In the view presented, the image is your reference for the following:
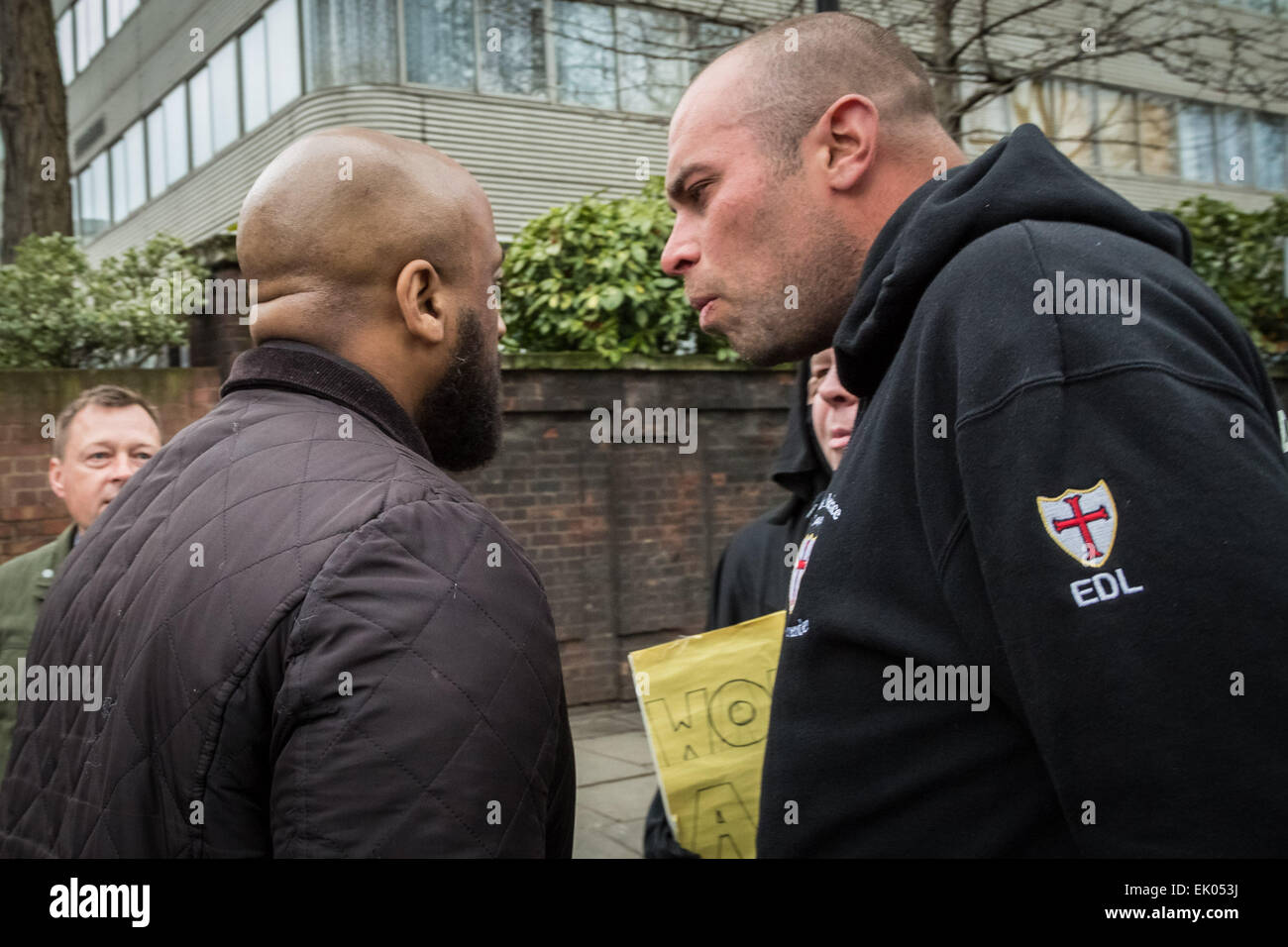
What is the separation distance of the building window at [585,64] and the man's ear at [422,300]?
49.3 ft

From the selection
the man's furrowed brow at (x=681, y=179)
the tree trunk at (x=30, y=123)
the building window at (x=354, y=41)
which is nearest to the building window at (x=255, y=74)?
the building window at (x=354, y=41)

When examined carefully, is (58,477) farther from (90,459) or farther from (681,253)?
(681,253)

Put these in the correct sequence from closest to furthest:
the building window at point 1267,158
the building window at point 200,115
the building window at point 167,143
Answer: the building window at point 200,115, the building window at point 167,143, the building window at point 1267,158

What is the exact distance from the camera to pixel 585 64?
16.2 metres

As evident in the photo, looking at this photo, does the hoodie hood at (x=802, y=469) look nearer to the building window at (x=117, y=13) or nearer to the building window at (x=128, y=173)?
the building window at (x=128, y=173)

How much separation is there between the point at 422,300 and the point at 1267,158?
1003 inches

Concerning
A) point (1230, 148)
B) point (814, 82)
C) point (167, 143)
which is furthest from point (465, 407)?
point (1230, 148)

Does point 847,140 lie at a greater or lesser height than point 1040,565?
greater

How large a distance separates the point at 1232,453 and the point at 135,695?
1347 mm

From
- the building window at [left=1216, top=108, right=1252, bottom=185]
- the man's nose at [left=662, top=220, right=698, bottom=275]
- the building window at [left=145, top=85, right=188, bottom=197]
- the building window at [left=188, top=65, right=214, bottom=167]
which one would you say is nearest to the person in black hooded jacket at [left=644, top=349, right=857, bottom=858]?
the man's nose at [left=662, top=220, right=698, bottom=275]

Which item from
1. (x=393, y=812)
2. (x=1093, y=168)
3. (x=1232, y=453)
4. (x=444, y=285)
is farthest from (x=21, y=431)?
(x=1093, y=168)

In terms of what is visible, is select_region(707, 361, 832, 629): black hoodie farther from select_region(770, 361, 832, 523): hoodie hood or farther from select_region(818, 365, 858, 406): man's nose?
select_region(818, 365, 858, 406): man's nose

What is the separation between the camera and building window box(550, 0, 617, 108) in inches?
626

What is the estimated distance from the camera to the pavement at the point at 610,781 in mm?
5809
